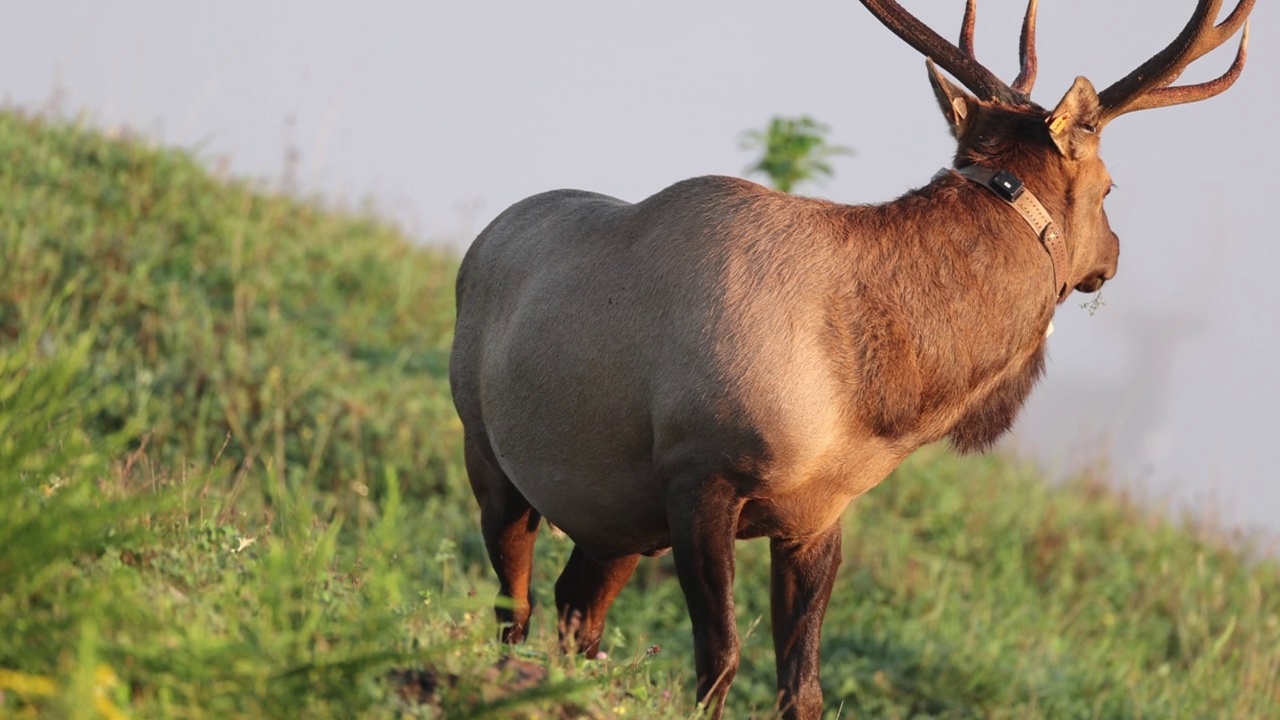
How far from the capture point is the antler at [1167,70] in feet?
16.2

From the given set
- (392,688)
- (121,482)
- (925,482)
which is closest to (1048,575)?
(925,482)

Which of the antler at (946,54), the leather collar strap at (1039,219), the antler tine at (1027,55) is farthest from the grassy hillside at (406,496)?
the antler tine at (1027,55)

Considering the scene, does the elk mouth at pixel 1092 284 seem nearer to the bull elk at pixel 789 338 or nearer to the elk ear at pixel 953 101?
the bull elk at pixel 789 338

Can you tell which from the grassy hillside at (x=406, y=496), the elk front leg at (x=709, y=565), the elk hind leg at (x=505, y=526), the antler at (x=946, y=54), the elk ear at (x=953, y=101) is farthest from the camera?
the grassy hillside at (x=406, y=496)

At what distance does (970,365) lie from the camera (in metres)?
4.64

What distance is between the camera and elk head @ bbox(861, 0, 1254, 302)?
15.9 ft

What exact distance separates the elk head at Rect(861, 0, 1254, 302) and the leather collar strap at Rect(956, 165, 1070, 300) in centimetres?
4

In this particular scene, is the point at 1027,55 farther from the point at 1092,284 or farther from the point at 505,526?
the point at 505,526

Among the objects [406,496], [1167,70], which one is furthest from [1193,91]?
[406,496]

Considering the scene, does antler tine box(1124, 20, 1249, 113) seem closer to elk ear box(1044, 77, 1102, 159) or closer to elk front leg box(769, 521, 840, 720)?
elk ear box(1044, 77, 1102, 159)

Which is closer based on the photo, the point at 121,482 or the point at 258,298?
the point at 121,482

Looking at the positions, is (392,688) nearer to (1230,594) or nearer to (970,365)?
(970,365)

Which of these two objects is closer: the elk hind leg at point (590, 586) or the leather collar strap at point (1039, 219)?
the leather collar strap at point (1039, 219)

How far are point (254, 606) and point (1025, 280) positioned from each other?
261cm
